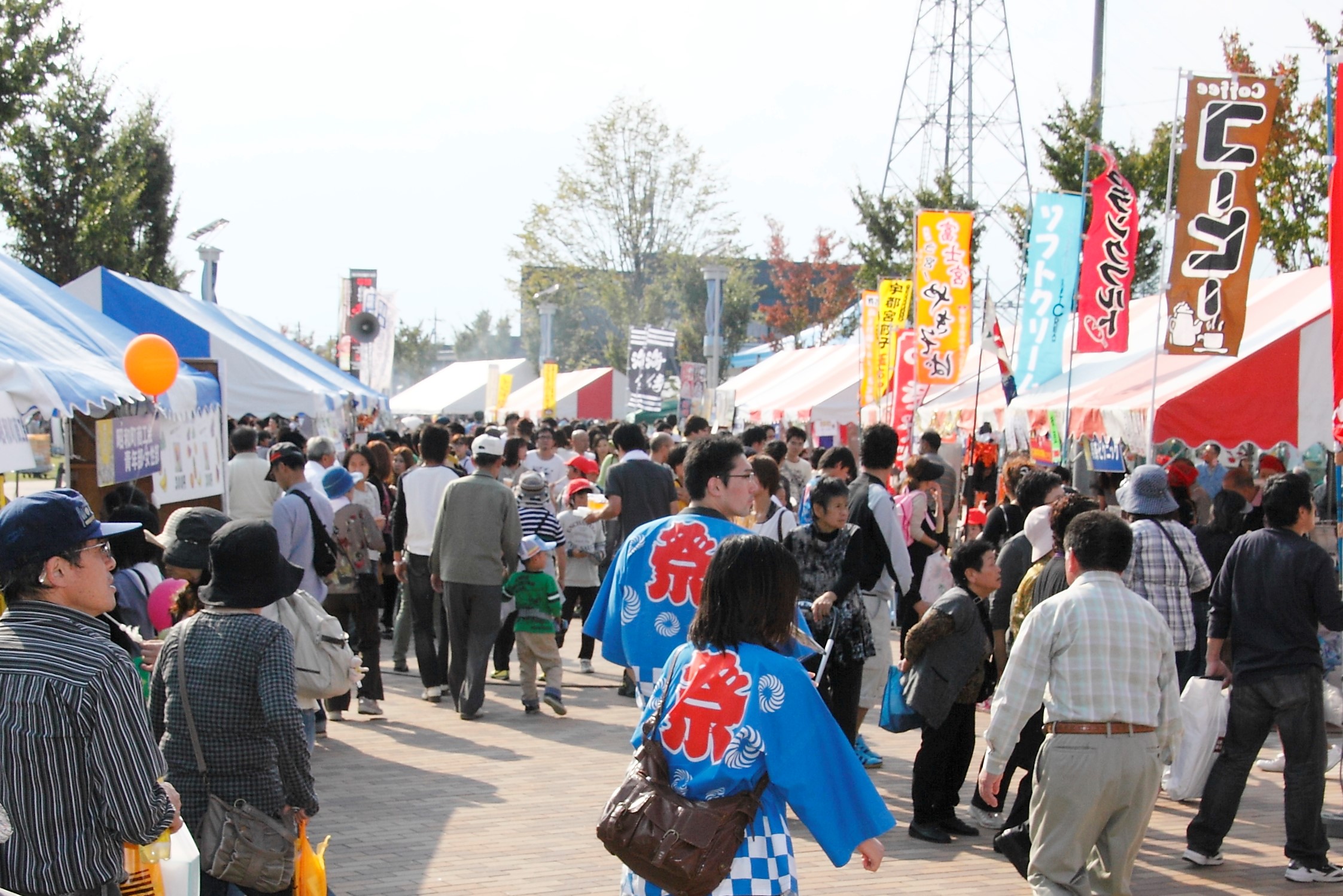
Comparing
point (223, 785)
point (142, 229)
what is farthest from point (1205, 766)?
point (142, 229)

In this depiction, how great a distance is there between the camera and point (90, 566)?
2.91 meters

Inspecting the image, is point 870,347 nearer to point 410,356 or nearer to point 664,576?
point 664,576

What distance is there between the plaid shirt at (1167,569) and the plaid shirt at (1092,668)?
198 cm

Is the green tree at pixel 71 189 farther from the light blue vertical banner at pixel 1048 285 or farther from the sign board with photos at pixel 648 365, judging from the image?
the light blue vertical banner at pixel 1048 285

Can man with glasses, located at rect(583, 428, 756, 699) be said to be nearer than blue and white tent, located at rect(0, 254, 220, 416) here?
Yes

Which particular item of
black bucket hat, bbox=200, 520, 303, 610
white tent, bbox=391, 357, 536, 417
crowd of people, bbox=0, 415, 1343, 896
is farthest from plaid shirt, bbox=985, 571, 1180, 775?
white tent, bbox=391, 357, 536, 417

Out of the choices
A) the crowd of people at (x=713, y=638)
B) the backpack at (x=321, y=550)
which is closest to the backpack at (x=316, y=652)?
the crowd of people at (x=713, y=638)

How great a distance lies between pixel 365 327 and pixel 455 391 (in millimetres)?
25036

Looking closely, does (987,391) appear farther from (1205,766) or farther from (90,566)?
(90,566)

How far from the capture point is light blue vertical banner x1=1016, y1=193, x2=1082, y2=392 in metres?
12.9

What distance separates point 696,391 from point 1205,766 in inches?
871

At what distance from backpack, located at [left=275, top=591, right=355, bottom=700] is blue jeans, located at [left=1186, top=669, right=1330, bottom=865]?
12.7ft

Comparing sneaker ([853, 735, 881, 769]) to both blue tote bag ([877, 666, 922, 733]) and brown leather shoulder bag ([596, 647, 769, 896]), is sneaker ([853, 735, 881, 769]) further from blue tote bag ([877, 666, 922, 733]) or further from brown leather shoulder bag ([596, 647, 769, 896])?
brown leather shoulder bag ([596, 647, 769, 896])

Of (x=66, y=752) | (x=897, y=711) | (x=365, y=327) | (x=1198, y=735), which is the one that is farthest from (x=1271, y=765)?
(x=365, y=327)
